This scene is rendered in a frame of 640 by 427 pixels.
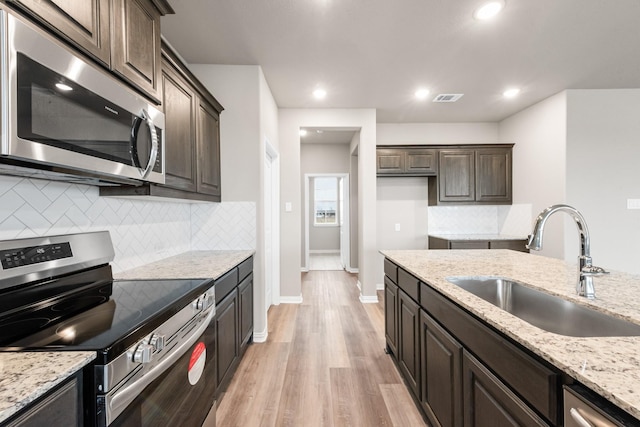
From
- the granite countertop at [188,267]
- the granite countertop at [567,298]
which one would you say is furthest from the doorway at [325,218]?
the granite countertop at [567,298]

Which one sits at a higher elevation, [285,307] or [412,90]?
[412,90]

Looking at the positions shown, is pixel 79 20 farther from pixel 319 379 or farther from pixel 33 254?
pixel 319 379

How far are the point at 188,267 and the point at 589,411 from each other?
1993 millimetres

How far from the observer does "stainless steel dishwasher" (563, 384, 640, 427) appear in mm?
581

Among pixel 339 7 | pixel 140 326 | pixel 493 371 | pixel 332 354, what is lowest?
pixel 332 354

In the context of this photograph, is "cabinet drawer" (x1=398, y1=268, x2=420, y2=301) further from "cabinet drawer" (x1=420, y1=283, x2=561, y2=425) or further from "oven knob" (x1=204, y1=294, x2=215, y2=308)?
"oven knob" (x1=204, y1=294, x2=215, y2=308)

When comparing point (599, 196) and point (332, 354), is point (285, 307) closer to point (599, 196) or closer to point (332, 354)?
point (332, 354)

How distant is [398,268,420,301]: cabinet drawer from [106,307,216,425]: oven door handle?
127cm

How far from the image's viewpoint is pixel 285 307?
12.9 ft

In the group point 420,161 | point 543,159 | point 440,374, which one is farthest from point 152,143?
point 543,159

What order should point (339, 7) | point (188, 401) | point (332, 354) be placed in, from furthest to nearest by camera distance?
point (332, 354) → point (339, 7) → point (188, 401)

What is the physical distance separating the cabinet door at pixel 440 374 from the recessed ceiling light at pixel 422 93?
2.89m

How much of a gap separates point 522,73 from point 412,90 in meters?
1.14

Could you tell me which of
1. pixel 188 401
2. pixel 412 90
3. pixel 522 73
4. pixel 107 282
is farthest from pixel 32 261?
pixel 522 73
